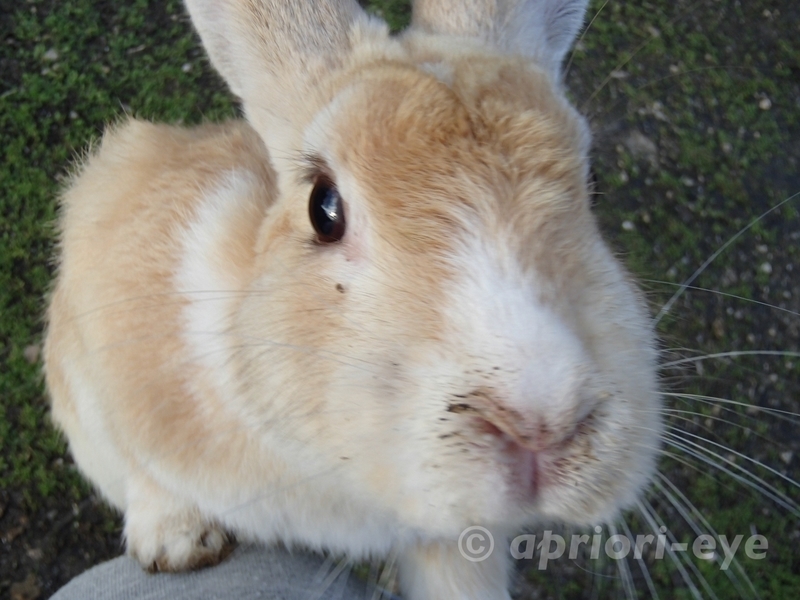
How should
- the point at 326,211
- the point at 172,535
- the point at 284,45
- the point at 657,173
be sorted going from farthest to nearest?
the point at 657,173 → the point at 172,535 → the point at 284,45 → the point at 326,211

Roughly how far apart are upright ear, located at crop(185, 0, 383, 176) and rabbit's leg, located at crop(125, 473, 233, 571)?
1200mm

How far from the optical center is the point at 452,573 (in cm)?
198

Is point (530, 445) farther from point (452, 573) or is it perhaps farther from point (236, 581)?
point (236, 581)

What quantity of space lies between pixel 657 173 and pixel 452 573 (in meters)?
2.93

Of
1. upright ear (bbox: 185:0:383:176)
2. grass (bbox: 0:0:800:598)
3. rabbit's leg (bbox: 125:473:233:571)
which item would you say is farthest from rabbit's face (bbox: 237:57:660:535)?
grass (bbox: 0:0:800:598)

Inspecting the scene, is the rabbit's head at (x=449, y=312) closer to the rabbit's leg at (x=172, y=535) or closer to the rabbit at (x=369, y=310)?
the rabbit at (x=369, y=310)

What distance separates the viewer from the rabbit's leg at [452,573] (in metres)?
1.97

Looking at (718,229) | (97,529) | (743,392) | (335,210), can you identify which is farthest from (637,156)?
(97,529)

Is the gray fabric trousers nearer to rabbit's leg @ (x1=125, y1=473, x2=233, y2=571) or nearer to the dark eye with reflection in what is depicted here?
rabbit's leg @ (x1=125, y1=473, x2=233, y2=571)

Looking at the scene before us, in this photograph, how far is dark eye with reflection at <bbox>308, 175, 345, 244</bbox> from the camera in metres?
1.39

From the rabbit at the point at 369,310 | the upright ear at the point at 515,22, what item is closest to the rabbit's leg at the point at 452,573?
the rabbit at the point at 369,310

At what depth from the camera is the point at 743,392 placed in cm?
355

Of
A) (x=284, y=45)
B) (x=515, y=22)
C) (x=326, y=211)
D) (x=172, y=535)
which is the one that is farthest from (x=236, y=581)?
(x=515, y=22)

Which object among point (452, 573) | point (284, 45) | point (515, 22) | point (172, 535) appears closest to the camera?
point (284, 45)
